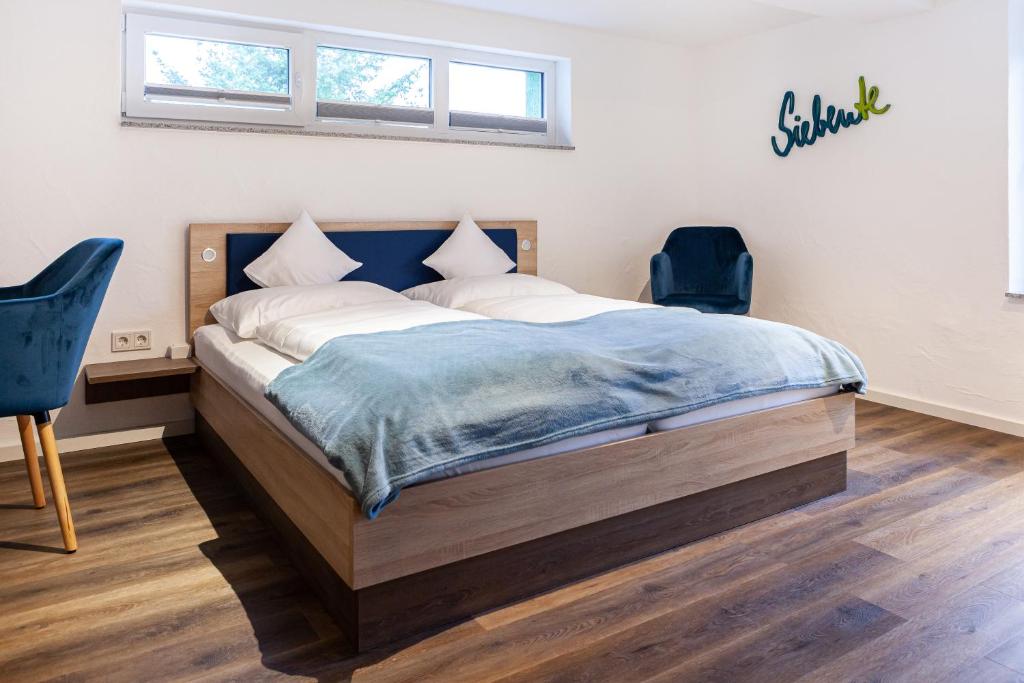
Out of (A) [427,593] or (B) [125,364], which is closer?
(A) [427,593]

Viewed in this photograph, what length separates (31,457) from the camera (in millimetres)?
2535

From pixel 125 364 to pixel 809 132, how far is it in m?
3.83

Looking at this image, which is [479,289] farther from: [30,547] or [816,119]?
[816,119]

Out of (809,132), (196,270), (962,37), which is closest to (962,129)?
(962,37)

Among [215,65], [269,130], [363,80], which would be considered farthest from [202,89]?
[363,80]

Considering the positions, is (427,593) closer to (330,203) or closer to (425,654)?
(425,654)

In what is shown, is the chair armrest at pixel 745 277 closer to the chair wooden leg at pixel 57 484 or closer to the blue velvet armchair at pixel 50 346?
the blue velvet armchair at pixel 50 346

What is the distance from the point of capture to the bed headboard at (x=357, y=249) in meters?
3.48

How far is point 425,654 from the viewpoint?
68.8 inches

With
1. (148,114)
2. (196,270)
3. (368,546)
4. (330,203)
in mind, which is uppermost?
(148,114)

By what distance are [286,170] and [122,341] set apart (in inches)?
43.2

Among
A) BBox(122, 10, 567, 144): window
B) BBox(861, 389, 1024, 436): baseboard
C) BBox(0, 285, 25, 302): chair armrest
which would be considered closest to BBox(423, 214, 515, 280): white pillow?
BBox(122, 10, 567, 144): window

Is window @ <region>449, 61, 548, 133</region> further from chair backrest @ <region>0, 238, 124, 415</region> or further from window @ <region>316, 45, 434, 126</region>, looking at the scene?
chair backrest @ <region>0, 238, 124, 415</region>

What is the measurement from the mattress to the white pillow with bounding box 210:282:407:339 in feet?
0.23
